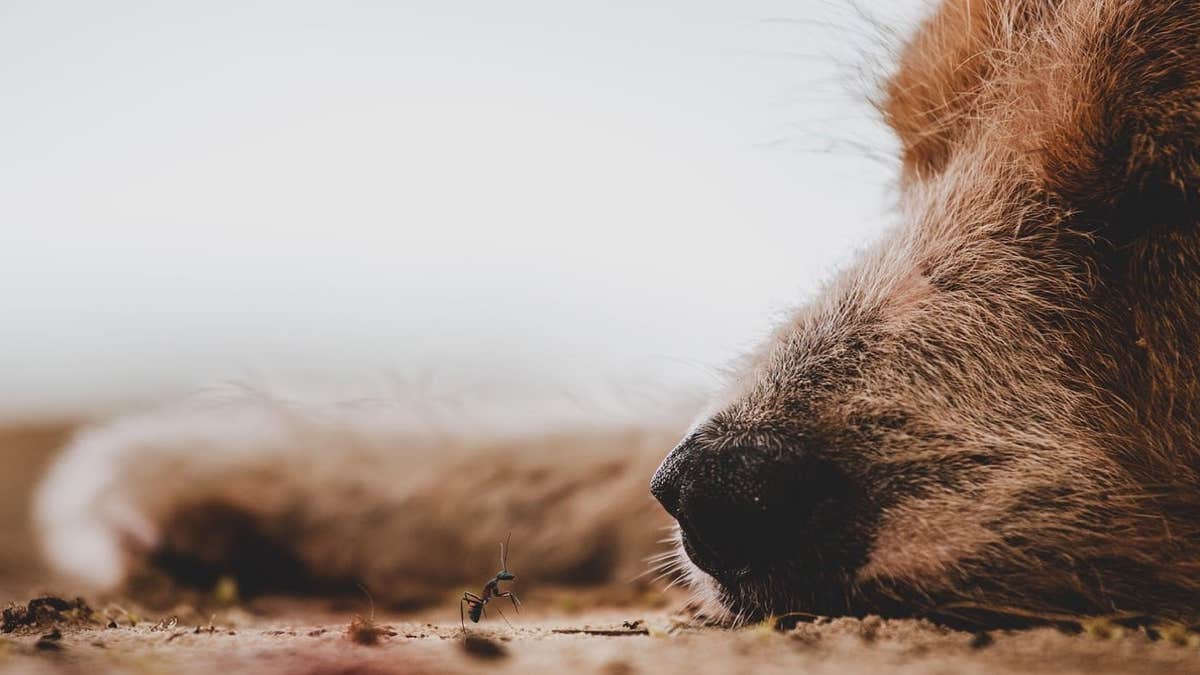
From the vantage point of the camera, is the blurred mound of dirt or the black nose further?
the blurred mound of dirt

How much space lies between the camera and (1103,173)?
231 centimetres

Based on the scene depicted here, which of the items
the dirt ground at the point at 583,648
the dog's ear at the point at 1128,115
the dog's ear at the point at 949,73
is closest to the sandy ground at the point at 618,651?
the dirt ground at the point at 583,648

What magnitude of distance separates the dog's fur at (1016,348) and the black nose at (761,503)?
0.03 metres

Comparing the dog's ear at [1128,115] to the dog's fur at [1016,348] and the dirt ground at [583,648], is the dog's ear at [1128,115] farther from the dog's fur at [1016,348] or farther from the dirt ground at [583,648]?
the dirt ground at [583,648]

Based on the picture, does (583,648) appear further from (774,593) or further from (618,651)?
(774,593)

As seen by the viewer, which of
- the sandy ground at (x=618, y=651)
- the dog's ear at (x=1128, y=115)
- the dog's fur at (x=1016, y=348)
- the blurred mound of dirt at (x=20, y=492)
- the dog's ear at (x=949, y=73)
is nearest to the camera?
the sandy ground at (x=618, y=651)

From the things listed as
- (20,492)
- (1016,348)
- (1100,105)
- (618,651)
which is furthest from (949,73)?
(20,492)

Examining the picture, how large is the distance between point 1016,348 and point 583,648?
4.18ft

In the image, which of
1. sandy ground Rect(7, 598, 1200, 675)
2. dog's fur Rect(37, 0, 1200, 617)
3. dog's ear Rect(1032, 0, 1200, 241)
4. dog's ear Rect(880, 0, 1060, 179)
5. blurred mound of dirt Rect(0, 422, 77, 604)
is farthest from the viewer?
blurred mound of dirt Rect(0, 422, 77, 604)

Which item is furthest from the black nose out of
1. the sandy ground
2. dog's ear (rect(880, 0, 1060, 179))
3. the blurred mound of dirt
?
the blurred mound of dirt

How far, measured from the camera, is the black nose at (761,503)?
6.70ft

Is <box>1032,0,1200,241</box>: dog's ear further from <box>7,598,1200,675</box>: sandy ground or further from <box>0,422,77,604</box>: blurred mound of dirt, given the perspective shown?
<box>0,422,77,604</box>: blurred mound of dirt

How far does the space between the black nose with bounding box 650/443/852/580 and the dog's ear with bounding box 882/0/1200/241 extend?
0.91 metres

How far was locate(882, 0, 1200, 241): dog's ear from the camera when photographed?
2.20 m
